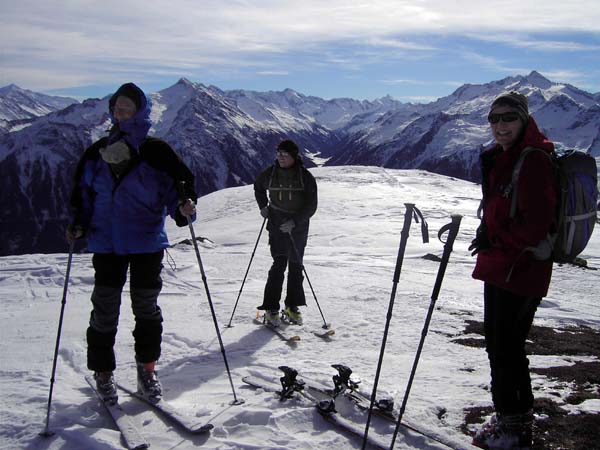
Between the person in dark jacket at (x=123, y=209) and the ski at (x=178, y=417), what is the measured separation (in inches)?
4.0

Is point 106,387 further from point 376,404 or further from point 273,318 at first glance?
point 273,318

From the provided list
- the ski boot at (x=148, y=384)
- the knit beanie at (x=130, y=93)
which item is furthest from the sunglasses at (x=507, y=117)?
the ski boot at (x=148, y=384)

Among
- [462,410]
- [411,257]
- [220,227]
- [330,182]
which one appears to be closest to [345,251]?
[411,257]

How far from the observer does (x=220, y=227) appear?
29.0m

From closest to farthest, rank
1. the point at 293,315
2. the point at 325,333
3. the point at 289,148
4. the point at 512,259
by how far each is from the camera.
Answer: the point at 512,259 → the point at 325,333 → the point at 289,148 → the point at 293,315

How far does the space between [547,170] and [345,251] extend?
49.6ft

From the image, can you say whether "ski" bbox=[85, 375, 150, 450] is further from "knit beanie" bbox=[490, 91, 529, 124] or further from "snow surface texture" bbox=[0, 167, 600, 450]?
"knit beanie" bbox=[490, 91, 529, 124]

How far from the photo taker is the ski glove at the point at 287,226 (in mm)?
8039

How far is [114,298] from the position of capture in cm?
483

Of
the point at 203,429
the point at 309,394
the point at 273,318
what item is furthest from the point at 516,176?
the point at 273,318

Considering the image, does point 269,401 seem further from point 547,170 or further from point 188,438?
point 547,170

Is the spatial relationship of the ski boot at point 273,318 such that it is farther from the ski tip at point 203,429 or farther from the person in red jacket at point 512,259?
the person in red jacket at point 512,259

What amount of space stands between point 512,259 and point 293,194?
15.3 feet

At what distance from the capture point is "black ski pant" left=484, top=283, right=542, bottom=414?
159 inches
